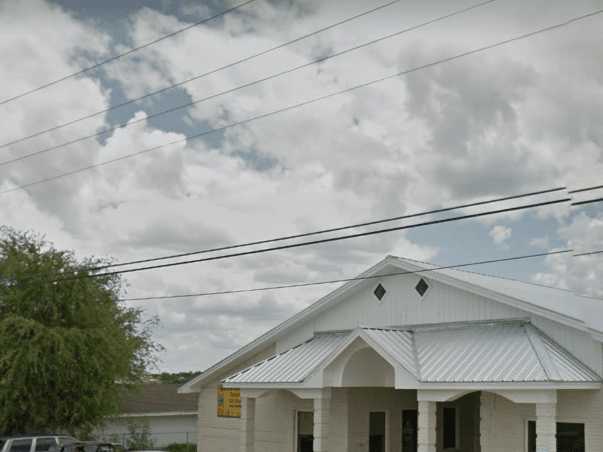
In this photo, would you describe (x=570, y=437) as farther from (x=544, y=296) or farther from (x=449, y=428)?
(x=544, y=296)

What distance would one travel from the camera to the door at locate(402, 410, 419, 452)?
2734 centimetres

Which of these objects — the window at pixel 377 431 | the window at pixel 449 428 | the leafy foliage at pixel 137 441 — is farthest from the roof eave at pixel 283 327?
the leafy foliage at pixel 137 441

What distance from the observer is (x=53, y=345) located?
2895 centimetres

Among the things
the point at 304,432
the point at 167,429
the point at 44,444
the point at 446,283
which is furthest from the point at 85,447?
the point at 167,429

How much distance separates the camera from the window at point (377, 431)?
26750mm

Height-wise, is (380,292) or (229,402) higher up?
(380,292)

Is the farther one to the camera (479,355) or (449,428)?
(449,428)

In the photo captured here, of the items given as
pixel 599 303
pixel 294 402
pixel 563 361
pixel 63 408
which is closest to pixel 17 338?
pixel 63 408

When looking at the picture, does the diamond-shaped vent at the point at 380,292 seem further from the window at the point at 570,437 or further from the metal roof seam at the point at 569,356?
the window at the point at 570,437

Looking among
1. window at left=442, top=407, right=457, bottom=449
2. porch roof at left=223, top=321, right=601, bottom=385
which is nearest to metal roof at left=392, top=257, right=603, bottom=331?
porch roof at left=223, top=321, right=601, bottom=385

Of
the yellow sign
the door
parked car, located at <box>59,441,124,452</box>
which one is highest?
the yellow sign

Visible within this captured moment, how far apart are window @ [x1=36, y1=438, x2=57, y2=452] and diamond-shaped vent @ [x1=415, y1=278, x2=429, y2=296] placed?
11.7 meters

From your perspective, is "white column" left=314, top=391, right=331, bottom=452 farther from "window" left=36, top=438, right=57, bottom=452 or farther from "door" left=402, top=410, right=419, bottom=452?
"window" left=36, top=438, right=57, bottom=452

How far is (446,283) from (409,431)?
5.78 meters
